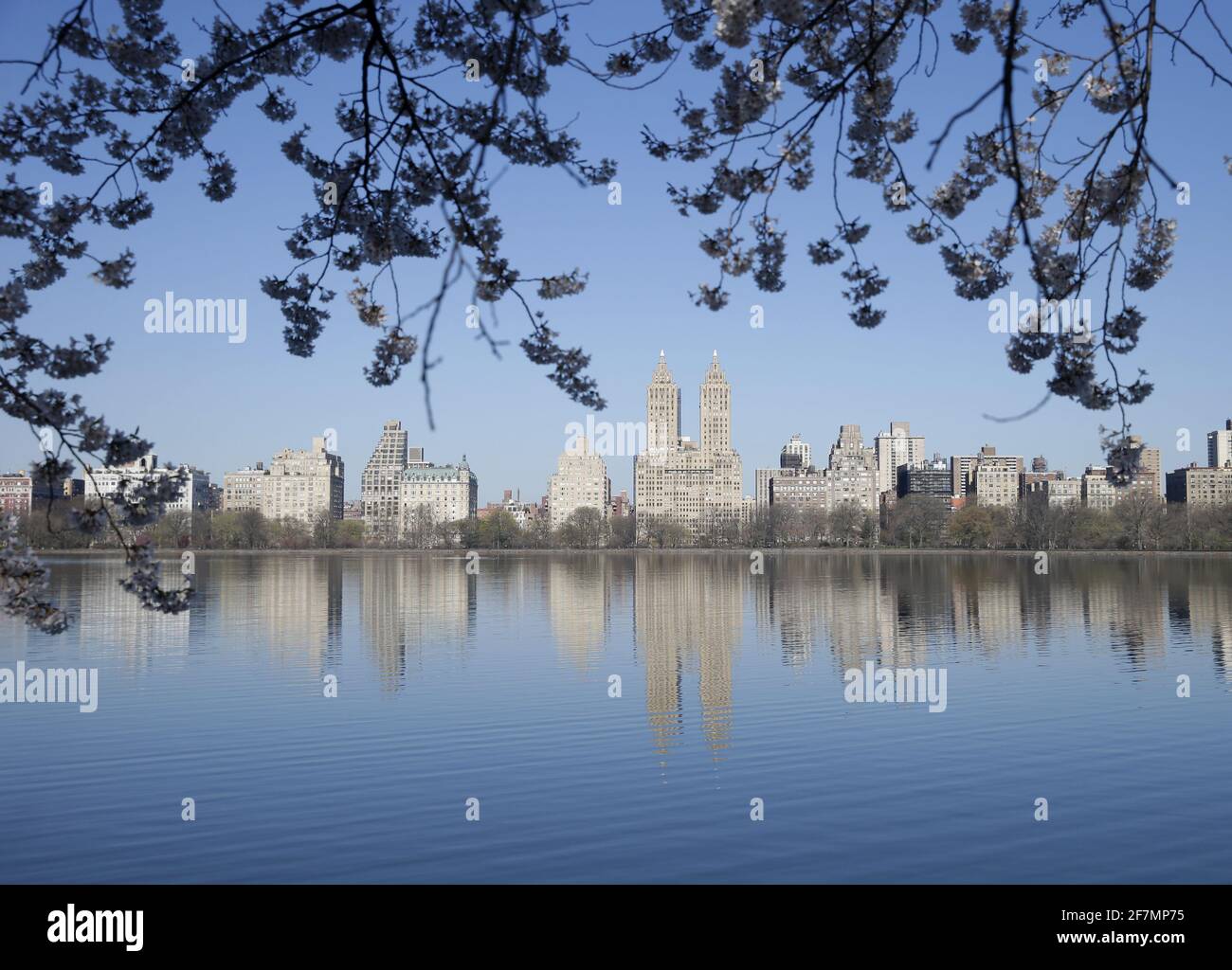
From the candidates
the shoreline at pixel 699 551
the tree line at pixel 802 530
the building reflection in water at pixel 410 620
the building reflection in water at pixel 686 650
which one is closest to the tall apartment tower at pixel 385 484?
the tree line at pixel 802 530

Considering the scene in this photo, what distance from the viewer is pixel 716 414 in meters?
197

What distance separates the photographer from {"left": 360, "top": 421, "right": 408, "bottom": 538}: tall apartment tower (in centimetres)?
16162

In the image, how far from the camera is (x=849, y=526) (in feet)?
487

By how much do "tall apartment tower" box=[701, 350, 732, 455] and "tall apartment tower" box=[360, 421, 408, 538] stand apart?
53.4m

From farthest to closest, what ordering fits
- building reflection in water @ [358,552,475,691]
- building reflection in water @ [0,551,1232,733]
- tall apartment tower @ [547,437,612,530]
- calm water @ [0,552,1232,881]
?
tall apartment tower @ [547,437,612,530]
building reflection in water @ [358,552,475,691]
building reflection in water @ [0,551,1232,733]
calm water @ [0,552,1232,881]

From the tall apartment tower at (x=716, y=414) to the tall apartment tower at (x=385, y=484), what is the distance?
2103 inches

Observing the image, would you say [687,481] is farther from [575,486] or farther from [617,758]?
[617,758]

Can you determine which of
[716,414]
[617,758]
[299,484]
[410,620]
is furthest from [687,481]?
[617,758]

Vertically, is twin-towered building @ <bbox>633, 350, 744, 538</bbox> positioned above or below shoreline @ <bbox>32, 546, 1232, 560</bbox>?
above

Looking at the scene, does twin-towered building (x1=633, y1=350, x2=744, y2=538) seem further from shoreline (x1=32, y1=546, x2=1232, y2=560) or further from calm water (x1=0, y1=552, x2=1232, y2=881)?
calm water (x1=0, y1=552, x2=1232, y2=881)

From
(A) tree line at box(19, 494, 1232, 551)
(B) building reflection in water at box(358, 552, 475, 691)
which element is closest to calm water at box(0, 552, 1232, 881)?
(B) building reflection in water at box(358, 552, 475, 691)

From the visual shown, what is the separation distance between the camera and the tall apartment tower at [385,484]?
162 metres
